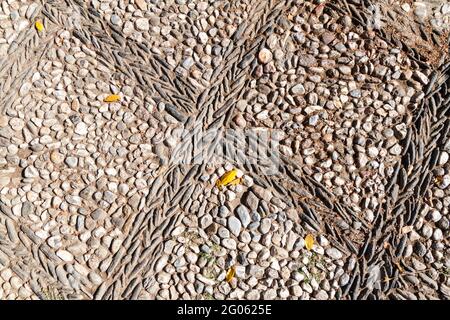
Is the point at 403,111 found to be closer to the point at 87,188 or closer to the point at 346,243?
the point at 346,243

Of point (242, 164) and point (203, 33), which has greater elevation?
point (203, 33)

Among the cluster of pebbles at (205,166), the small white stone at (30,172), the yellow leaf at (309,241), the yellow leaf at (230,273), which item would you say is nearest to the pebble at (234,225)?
the cluster of pebbles at (205,166)

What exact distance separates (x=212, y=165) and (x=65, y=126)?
89 centimetres

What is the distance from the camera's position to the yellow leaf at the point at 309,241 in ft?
9.23

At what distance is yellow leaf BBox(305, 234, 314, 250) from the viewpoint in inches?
111

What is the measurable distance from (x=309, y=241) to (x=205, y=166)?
2.30 ft

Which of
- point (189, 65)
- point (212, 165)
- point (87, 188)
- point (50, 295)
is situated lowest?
point (50, 295)

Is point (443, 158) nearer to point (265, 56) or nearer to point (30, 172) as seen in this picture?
point (265, 56)

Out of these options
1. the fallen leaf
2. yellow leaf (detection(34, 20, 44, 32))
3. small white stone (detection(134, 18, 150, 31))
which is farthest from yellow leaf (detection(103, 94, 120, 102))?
the fallen leaf

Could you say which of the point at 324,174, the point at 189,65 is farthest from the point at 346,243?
the point at 189,65

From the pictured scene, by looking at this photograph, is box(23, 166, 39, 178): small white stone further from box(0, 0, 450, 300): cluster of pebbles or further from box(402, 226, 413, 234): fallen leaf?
box(402, 226, 413, 234): fallen leaf

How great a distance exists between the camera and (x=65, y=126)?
3.12 metres

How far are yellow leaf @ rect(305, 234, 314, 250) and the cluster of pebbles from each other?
22 millimetres

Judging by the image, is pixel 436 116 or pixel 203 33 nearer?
pixel 436 116
